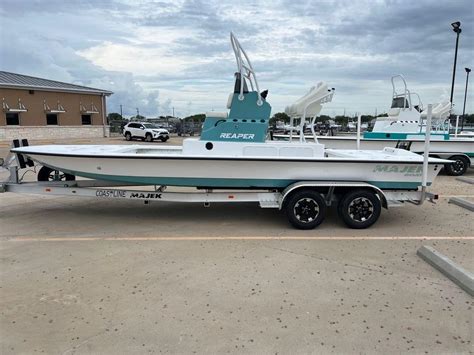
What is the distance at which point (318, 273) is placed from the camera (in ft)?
14.0

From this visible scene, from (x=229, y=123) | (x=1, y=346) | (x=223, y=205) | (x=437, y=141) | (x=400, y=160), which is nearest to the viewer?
(x=1, y=346)

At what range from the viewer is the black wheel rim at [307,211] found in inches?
228

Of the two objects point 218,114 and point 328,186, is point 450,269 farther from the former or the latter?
point 218,114

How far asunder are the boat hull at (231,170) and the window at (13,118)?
1105 inches

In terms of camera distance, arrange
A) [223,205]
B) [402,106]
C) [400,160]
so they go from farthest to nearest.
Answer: [402,106], [223,205], [400,160]

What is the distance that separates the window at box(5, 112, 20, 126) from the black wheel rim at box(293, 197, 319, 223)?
100 feet

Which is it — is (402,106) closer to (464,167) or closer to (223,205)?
(464,167)

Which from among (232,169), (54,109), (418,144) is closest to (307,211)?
(232,169)

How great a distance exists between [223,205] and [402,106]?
9.56 m

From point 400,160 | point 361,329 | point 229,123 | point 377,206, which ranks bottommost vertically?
point 361,329

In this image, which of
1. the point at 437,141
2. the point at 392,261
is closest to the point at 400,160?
the point at 392,261

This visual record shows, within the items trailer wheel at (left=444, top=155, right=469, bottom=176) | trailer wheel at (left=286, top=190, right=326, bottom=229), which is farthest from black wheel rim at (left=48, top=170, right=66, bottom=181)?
trailer wheel at (left=444, top=155, right=469, bottom=176)

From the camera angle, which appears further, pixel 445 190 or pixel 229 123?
pixel 445 190

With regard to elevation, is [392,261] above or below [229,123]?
below
